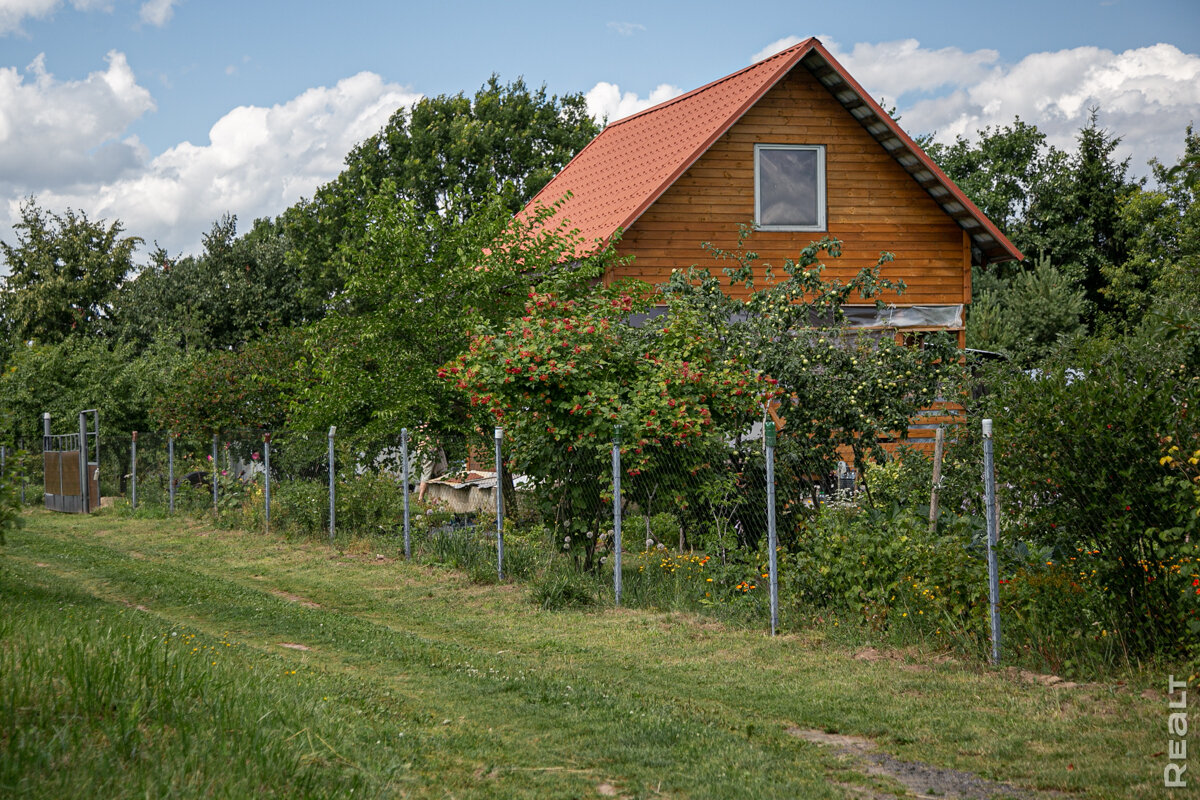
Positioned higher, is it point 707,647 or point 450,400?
point 450,400

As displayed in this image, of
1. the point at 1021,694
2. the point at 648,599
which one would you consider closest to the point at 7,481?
the point at 648,599

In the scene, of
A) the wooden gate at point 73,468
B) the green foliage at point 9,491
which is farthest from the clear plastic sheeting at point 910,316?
the wooden gate at point 73,468

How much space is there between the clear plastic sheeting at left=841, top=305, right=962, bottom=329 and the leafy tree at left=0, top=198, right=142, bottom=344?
3432 cm

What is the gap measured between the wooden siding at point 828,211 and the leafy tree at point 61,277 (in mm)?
32360

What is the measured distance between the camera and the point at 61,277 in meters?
43.3

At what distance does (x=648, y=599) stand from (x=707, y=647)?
1834mm

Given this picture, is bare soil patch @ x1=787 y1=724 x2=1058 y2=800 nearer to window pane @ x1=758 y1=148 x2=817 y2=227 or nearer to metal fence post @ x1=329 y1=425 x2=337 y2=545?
metal fence post @ x1=329 y1=425 x2=337 y2=545

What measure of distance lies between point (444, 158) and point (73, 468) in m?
17.4

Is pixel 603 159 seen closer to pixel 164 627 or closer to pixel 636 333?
pixel 636 333

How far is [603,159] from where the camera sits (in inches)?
941

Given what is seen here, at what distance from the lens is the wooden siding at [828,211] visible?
18.3m

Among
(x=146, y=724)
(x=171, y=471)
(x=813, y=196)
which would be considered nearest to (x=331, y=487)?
(x=171, y=471)

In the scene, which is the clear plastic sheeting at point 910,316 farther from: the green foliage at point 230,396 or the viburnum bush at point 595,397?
the green foliage at point 230,396

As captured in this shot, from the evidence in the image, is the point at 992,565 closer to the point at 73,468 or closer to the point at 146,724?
the point at 146,724
